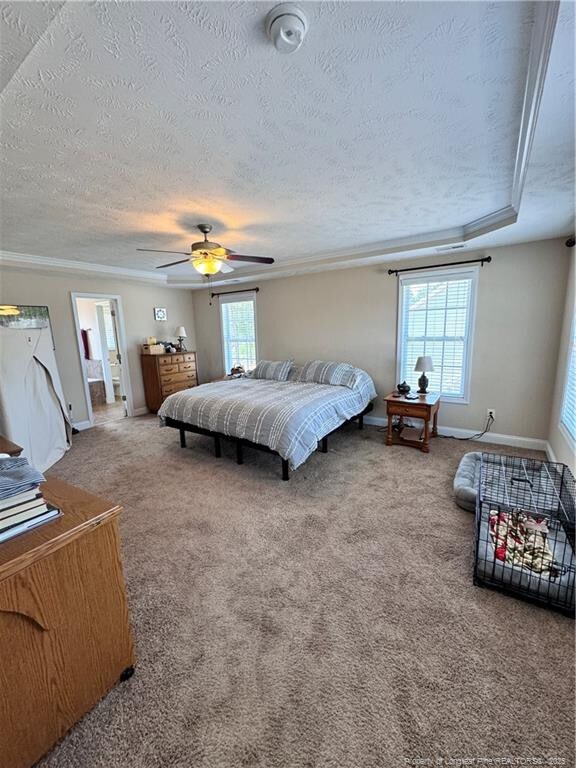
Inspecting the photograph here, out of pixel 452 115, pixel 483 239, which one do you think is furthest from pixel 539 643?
pixel 483 239

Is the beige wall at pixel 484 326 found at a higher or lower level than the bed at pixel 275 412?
higher

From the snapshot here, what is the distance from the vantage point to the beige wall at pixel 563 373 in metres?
2.98

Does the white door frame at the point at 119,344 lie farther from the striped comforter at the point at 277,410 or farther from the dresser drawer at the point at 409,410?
the dresser drawer at the point at 409,410


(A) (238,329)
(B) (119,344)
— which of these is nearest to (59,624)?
(B) (119,344)

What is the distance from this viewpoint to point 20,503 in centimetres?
108

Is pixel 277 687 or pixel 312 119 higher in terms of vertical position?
pixel 312 119

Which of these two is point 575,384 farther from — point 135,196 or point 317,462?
point 135,196

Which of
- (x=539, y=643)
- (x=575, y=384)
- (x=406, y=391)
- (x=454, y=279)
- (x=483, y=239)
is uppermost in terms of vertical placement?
(x=483, y=239)

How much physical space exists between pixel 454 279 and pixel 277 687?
4.27 metres

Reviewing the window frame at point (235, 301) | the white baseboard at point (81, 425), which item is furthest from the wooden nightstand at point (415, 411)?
the white baseboard at point (81, 425)

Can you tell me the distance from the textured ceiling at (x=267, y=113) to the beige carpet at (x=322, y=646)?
2.41 m

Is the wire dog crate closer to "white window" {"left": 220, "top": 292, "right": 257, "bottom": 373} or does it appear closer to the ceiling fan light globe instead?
the ceiling fan light globe

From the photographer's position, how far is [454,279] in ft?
13.0

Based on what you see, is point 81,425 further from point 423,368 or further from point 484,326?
point 484,326
